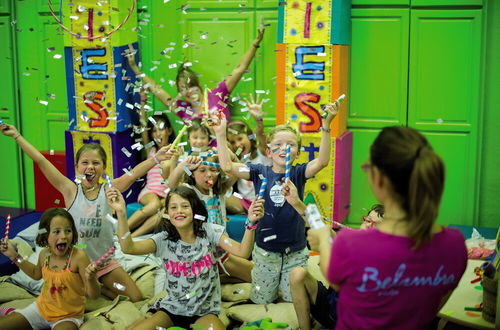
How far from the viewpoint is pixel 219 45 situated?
581 cm

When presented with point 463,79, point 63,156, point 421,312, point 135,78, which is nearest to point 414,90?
point 463,79

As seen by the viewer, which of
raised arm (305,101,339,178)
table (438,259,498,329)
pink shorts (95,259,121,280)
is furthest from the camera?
pink shorts (95,259,121,280)

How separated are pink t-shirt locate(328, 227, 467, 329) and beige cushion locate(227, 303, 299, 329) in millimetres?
1506

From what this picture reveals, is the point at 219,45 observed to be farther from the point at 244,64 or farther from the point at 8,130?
the point at 8,130

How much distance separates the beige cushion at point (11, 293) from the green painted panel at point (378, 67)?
273 centimetres

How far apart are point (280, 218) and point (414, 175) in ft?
5.82

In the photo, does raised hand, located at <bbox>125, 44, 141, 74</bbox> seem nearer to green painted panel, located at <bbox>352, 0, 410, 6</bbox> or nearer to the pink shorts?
green painted panel, located at <bbox>352, 0, 410, 6</bbox>

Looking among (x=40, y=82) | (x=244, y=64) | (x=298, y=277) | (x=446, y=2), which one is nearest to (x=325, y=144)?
(x=298, y=277)

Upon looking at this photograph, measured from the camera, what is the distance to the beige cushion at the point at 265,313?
3.79 m

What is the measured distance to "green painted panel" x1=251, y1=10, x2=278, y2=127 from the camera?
222 inches

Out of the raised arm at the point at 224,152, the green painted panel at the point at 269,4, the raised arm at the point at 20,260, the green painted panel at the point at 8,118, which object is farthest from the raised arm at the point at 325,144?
the green painted panel at the point at 8,118

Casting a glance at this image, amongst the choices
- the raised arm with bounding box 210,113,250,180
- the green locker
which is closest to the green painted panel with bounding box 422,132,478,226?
the raised arm with bounding box 210,113,250,180

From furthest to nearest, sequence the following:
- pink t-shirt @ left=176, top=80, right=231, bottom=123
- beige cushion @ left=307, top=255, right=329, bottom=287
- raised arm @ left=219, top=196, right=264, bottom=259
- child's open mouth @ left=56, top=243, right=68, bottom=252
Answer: pink t-shirt @ left=176, top=80, right=231, bottom=123
beige cushion @ left=307, top=255, right=329, bottom=287
child's open mouth @ left=56, top=243, right=68, bottom=252
raised arm @ left=219, top=196, right=264, bottom=259

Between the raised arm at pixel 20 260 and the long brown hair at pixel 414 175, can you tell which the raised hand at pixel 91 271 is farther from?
the long brown hair at pixel 414 175
